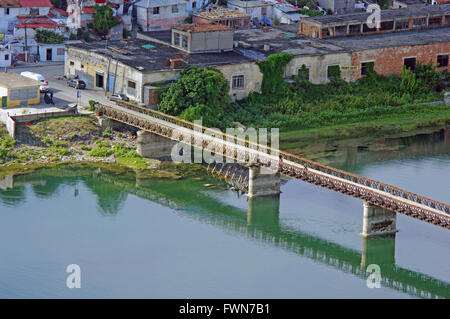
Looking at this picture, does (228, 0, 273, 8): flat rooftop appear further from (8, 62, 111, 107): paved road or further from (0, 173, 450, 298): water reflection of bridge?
(0, 173, 450, 298): water reflection of bridge

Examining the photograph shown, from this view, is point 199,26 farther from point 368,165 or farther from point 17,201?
point 17,201

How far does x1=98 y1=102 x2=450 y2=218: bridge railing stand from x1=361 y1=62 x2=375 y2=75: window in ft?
81.0

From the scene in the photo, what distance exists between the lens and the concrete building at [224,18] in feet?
340

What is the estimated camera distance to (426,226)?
233 ft

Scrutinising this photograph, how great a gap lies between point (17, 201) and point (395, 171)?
28348 mm

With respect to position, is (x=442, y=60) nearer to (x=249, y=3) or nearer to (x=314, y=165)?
(x=249, y=3)

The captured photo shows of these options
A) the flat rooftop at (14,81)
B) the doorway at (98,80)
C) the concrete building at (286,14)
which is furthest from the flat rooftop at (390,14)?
the flat rooftop at (14,81)

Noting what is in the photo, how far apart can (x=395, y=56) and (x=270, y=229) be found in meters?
35.7

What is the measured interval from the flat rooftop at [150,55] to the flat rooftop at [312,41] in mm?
2820

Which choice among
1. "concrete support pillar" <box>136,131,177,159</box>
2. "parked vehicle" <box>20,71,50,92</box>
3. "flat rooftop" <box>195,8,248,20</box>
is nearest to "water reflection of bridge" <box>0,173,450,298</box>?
"concrete support pillar" <box>136,131,177,159</box>

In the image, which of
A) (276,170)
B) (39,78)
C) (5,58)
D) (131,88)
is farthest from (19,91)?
(276,170)

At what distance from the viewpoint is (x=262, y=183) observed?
246ft

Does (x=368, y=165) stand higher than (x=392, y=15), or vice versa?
(x=392, y=15)

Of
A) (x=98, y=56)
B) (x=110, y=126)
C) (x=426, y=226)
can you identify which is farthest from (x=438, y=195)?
(x=98, y=56)
